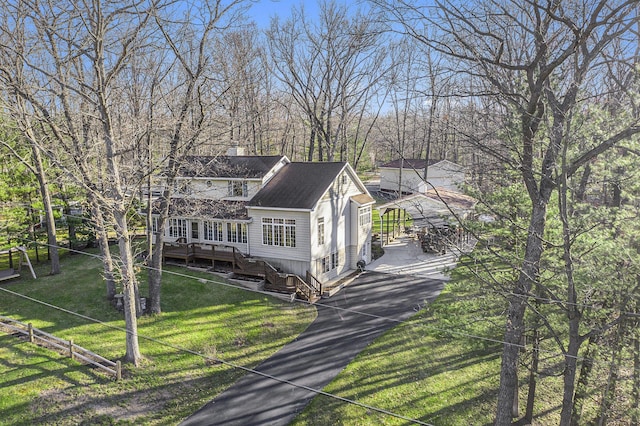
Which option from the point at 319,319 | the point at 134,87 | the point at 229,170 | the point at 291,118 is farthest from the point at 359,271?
the point at 291,118

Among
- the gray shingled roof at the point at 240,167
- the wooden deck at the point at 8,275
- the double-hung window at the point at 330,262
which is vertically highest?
the gray shingled roof at the point at 240,167

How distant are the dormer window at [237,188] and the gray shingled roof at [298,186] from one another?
103 cm

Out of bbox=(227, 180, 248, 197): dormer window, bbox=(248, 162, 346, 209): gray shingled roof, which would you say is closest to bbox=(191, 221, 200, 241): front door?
bbox=(227, 180, 248, 197): dormer window

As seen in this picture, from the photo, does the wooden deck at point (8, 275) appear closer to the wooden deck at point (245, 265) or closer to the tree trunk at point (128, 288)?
the wooden deck at point (245, 265)

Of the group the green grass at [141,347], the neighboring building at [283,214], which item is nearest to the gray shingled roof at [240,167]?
the neighboring building at [283,214]

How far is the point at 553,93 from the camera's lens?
7820 mm

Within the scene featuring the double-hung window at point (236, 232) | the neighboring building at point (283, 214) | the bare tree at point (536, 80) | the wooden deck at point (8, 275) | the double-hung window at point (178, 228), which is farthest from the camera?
the double-hung window at point (178, 228)

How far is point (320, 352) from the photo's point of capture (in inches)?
522

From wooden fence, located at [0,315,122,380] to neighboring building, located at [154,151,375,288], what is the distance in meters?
6.97

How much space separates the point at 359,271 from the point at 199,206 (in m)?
9.51

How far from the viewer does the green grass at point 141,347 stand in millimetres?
9859

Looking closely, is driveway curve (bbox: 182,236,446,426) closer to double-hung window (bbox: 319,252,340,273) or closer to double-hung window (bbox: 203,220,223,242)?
double-hung window (bbox: 319,252,340,273)

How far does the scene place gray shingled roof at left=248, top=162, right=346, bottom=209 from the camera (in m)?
18.6

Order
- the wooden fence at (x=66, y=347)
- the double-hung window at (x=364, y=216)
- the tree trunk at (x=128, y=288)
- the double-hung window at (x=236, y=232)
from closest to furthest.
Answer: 1. the wooden fence at (x=66, y=347)
2. the tree trunk at (x=128, y=288)
3. the double-hung window at (x=236, y=232)
4. the double-hung window at (x=364, y=216)
